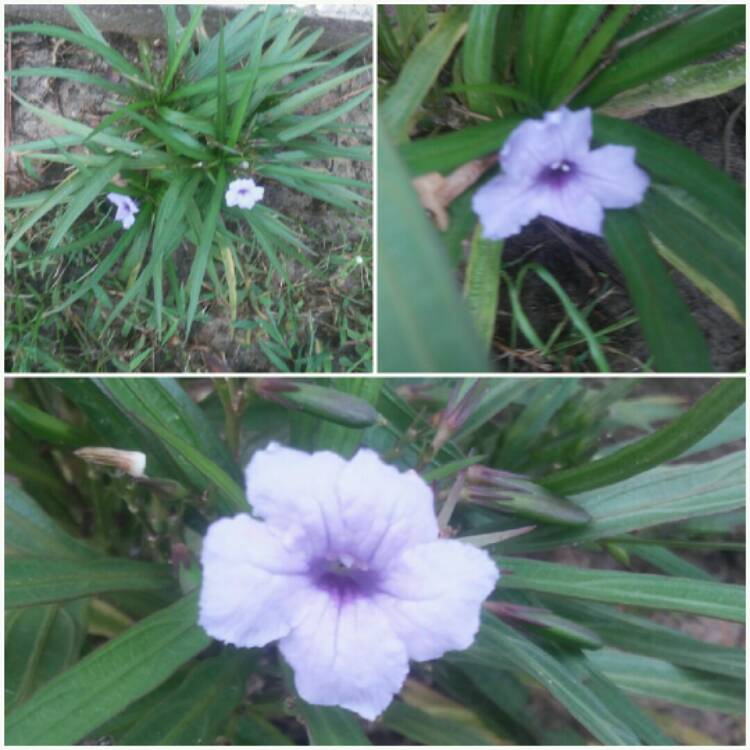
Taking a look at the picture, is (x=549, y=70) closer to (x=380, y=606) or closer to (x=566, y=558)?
(x=380, y=606)

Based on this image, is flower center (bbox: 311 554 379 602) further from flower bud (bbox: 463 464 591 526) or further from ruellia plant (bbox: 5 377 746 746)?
flower bud (bbox: 463 464 591 526)

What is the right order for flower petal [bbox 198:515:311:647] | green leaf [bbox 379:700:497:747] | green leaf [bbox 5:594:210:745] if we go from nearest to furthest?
flower petal [bbox 198:515:311:647] < green leaf [bbox 5:594:210:745] < green leaf [bbox 379:700:497:747]

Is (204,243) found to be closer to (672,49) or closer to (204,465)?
(204,465)

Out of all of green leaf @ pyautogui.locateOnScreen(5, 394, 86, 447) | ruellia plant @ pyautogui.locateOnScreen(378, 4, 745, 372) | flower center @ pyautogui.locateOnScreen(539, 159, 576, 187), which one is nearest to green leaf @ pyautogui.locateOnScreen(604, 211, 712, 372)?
ruellia plant @ pyautogui.locateOnScreen(378, 4, 745, 372)

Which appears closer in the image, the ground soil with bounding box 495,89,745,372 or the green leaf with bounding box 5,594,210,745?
the green leaf with bounding box 5,594,210,745

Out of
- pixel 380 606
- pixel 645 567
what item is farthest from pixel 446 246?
pixel 645 567

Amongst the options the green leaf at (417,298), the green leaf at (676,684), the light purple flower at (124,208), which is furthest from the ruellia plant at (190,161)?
the green leaf at (676,684)

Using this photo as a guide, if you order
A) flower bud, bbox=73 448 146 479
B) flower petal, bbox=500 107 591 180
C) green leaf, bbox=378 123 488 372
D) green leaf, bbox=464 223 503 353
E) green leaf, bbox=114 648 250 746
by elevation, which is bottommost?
green leaf, bbox=114 648 250 746

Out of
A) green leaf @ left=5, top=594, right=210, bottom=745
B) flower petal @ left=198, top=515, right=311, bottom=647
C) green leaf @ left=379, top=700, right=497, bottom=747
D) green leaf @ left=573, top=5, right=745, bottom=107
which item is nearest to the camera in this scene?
flower petal @ left=198, top=515, right=311, bottom=647
